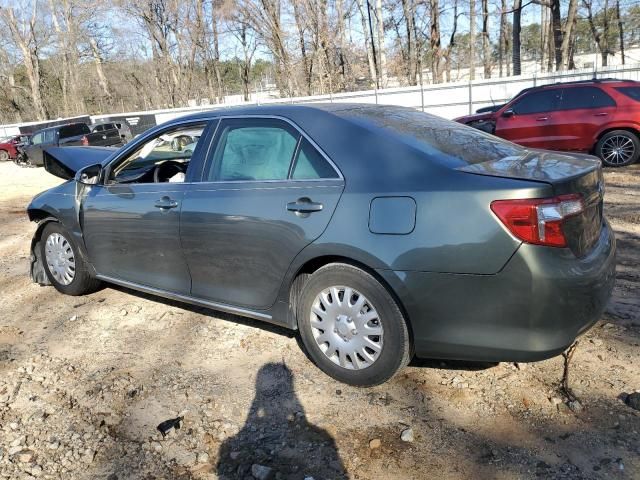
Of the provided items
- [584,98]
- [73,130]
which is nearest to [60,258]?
[584,98]

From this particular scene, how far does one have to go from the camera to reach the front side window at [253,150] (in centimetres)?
324

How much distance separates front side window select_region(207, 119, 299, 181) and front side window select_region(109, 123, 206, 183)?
42 cm

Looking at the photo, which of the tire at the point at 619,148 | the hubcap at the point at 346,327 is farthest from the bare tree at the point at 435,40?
the hubcap at the point at 346,327

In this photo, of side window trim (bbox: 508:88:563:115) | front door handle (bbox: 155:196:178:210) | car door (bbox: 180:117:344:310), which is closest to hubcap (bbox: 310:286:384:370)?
car door (bbox: 180:117:344:310)

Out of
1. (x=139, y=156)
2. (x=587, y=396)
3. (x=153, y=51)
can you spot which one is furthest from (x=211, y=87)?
(x=587, y=396)

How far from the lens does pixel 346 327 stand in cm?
296

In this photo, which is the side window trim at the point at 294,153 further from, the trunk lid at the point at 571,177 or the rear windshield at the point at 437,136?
the trunk lid at the point at 571,177

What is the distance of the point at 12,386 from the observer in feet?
11.0

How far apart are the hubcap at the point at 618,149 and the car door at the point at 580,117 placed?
0.86 feet

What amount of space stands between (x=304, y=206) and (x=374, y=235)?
484 millimetres

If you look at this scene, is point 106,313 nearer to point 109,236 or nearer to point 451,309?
point 109,236

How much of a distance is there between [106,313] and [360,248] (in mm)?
2710

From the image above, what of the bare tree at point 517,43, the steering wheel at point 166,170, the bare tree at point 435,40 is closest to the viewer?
the steering wheel at point 166,170

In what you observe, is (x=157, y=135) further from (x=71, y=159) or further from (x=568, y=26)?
(x=568, y=26)
